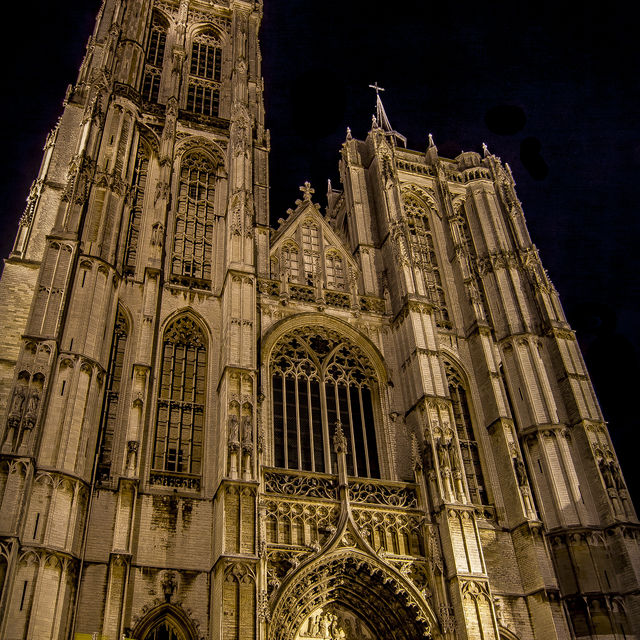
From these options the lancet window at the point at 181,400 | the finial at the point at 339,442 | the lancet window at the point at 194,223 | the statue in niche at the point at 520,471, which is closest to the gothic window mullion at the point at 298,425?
the finial at the point at 339,442

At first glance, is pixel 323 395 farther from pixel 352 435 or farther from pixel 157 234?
pixel 157 234

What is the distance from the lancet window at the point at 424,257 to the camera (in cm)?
2534

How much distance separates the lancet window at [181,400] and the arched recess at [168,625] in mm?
3604

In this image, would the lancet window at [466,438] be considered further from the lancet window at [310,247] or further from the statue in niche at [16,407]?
the statue in niche at [16,407]

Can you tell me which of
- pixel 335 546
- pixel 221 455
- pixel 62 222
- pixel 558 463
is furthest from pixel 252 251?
pixel 558 463

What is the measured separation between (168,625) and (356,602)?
4923 millimetres

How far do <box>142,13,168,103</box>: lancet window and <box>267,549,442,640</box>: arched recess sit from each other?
64.5 feet

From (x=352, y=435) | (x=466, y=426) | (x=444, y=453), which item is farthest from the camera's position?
(x=466, y=426)

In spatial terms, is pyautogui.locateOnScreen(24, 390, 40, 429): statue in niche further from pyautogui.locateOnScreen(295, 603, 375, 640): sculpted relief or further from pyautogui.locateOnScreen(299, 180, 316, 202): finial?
pyautogui.locateOnScreen(299, 180, 316, 202): finial

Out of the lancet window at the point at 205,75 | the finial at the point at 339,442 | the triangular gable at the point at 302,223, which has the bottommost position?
the finial at the point at 339,442

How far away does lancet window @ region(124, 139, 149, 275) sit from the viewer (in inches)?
890

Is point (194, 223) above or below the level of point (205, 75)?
below

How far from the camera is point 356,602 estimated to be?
18109 mm

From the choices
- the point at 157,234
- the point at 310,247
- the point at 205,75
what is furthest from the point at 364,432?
the point at 205,75
